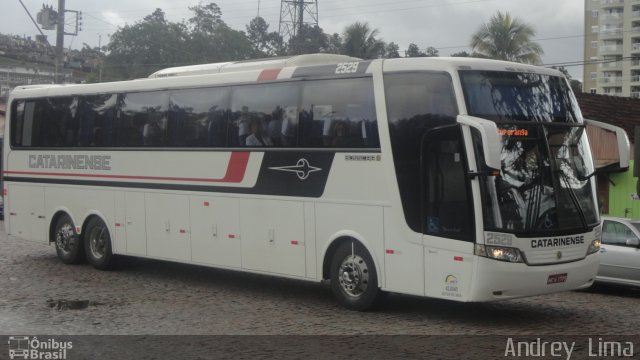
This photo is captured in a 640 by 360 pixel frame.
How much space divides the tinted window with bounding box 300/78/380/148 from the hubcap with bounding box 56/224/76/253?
6768mm

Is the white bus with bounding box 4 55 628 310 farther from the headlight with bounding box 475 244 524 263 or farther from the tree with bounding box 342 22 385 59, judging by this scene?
the tree with bounding box 342 22 385 59

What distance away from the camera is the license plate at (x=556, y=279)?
1000cm

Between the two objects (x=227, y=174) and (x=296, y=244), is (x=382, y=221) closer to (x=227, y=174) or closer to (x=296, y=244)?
(x=296, y=244)

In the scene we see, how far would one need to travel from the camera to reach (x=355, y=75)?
11.3 metres

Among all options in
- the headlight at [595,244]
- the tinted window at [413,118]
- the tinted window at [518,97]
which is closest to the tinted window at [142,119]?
the tinted window at [413,118]

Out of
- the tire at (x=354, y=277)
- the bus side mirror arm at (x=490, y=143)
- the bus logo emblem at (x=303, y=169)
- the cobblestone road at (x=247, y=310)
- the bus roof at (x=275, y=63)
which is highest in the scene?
the bus roof at (x=275, y=63)

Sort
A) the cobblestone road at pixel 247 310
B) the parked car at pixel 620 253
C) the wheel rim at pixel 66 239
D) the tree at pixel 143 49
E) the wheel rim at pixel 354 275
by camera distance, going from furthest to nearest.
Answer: the tree at pixel 143 49
the wheel rim at pixel 66 239
the parked car at pixel 620 253
the wheel rim at pixel 354 275
the cobblestone road at pixel 247 310

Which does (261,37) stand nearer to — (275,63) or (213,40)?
(213,40)

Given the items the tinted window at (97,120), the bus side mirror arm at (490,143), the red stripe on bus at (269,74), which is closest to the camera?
the bus side mirror arm at (490,143)

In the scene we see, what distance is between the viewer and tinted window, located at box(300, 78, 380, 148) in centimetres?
1105

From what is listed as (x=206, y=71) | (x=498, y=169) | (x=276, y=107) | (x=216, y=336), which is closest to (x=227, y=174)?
(x=276, y=107)

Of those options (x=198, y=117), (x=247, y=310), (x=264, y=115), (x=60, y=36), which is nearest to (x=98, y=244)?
(x=198, y=117)

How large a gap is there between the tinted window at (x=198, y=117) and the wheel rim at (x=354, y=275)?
321 centimetres

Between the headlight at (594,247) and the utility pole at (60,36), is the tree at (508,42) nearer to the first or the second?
the utility pole at (60,36)
